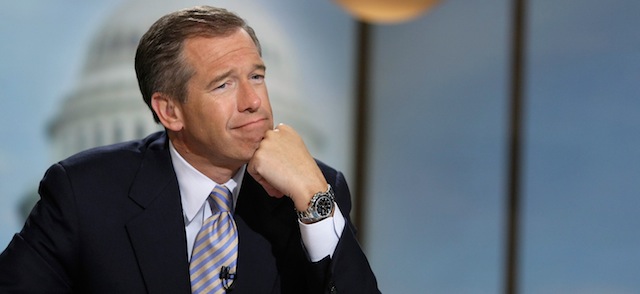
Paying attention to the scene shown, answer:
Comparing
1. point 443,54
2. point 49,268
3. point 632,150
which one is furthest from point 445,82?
point 49,268

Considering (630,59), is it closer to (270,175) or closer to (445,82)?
(445,82)

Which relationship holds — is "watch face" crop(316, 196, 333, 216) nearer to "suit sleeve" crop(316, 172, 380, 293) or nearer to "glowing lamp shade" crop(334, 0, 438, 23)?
"suit sleeve" crop(316, 172, 380, 293)

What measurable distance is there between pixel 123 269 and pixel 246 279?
0.26m

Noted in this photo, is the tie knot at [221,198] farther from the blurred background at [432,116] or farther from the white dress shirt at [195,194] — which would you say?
the blurred background at [432,116]

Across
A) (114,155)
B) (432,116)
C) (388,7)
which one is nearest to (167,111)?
(114,155)

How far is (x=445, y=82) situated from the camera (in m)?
5.28

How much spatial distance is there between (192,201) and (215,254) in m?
0.14

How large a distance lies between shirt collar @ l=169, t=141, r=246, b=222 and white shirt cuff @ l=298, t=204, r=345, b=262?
0.75 ft

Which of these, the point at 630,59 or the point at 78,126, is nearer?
the point at 630,59

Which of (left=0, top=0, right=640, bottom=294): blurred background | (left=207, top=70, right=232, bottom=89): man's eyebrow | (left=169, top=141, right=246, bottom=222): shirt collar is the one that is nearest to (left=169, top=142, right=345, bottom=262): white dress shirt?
(left=169, top=141, right=246, bottom=222): shirt collar

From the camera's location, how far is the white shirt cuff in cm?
208

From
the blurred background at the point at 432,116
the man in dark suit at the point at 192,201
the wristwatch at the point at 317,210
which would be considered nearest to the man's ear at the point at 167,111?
the man in dark suit at the point at 192,201

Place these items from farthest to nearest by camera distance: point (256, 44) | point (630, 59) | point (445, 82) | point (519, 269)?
point (445, 82) → point (519, 269) → point (630, 59) → point (256, 44)

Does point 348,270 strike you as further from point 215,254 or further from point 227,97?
point 227,97
